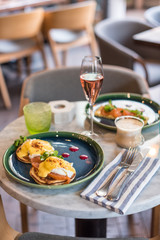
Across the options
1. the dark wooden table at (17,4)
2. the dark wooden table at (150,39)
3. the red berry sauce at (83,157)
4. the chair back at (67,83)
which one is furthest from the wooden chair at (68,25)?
the red berry sauce at (83,157)

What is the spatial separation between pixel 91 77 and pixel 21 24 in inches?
89.8

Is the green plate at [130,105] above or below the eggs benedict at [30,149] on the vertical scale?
below

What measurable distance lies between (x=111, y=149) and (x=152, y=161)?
0.47ft

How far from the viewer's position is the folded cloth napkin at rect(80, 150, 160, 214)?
2.76 ft

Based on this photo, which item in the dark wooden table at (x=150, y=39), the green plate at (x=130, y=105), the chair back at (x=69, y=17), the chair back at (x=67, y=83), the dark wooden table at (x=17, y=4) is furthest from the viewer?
the dark wooden table at (x=17, y=4)

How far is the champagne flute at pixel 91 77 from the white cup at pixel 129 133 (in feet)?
0.40

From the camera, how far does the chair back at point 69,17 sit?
11.1 feet

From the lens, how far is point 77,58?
15.0 ft

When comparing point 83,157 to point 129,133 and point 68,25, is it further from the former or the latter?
point 68,25

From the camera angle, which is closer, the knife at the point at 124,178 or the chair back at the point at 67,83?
the knife at the point at 124,178

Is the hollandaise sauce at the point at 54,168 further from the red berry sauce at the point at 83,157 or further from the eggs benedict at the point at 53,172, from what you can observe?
the red berry sauce at the point at 83,157

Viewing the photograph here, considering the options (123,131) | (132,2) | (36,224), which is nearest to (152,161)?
(123,131)

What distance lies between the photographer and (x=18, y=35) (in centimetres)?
324

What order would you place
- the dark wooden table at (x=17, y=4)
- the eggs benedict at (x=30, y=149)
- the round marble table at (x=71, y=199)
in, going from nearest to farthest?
the round marble table at (x=71, y=199) → the eggs benedict at (x=30, y=149) → the dark wooden table at (x=17, y=4)
